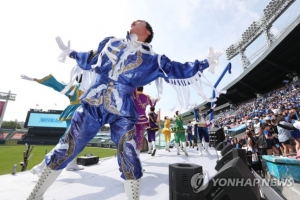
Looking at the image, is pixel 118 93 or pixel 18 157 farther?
pixel 18 157

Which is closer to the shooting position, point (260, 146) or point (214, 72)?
point (214, 72)

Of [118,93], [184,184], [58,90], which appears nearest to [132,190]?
[184,184]

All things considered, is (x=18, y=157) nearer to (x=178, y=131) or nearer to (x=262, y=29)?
(x=178, y=131)

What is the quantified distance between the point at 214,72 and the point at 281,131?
445cm

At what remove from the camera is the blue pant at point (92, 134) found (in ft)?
4.66

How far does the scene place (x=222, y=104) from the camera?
96.6 ft

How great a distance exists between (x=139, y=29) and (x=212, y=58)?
77 centimetres

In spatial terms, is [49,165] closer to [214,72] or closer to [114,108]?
[114,108]

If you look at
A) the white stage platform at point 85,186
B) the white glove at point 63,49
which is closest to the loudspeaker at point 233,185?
the white stage platform at point 85,186

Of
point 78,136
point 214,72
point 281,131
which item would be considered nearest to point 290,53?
point 281,131

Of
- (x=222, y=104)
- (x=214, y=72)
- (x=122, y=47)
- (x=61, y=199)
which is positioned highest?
(x=222, y=104)

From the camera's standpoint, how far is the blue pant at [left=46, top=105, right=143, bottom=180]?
1.42 m

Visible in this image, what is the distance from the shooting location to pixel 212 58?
162cm

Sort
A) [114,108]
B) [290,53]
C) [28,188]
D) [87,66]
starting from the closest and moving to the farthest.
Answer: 1. [114,108]
2. [87,66]
3. [28,188]
4. [290,53]
